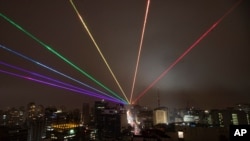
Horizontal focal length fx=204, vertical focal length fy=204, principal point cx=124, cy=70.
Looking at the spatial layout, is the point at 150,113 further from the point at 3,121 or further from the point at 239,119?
the point at 3,121

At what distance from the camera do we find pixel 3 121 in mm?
80000

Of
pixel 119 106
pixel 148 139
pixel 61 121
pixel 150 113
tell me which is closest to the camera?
pixel 148 139

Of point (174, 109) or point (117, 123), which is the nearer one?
point (117, 123)

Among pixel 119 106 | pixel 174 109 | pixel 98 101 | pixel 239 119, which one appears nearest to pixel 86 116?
pixel 98 101

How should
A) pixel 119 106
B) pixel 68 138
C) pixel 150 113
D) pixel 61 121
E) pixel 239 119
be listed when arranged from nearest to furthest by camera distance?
pixel 68 138 → pixel 61 121 → pixel 239 119 → pixel 119 106 → pixel 150 113

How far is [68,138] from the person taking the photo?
5256 centimetres

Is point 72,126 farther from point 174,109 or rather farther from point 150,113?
point 174,109

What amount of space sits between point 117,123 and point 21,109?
49125 millimetres

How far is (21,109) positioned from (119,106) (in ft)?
157

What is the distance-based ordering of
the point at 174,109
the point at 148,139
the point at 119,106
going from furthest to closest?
the point at 174,109 → the point at 119,106 → the point at 148,139

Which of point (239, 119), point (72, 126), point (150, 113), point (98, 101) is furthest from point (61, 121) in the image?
point (239, 119)

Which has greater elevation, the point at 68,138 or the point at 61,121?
the point at 61,121

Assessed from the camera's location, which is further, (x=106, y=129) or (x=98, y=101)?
(x=98, y=101)

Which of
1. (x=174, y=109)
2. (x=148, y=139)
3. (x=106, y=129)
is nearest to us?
(x=148, y=139)
